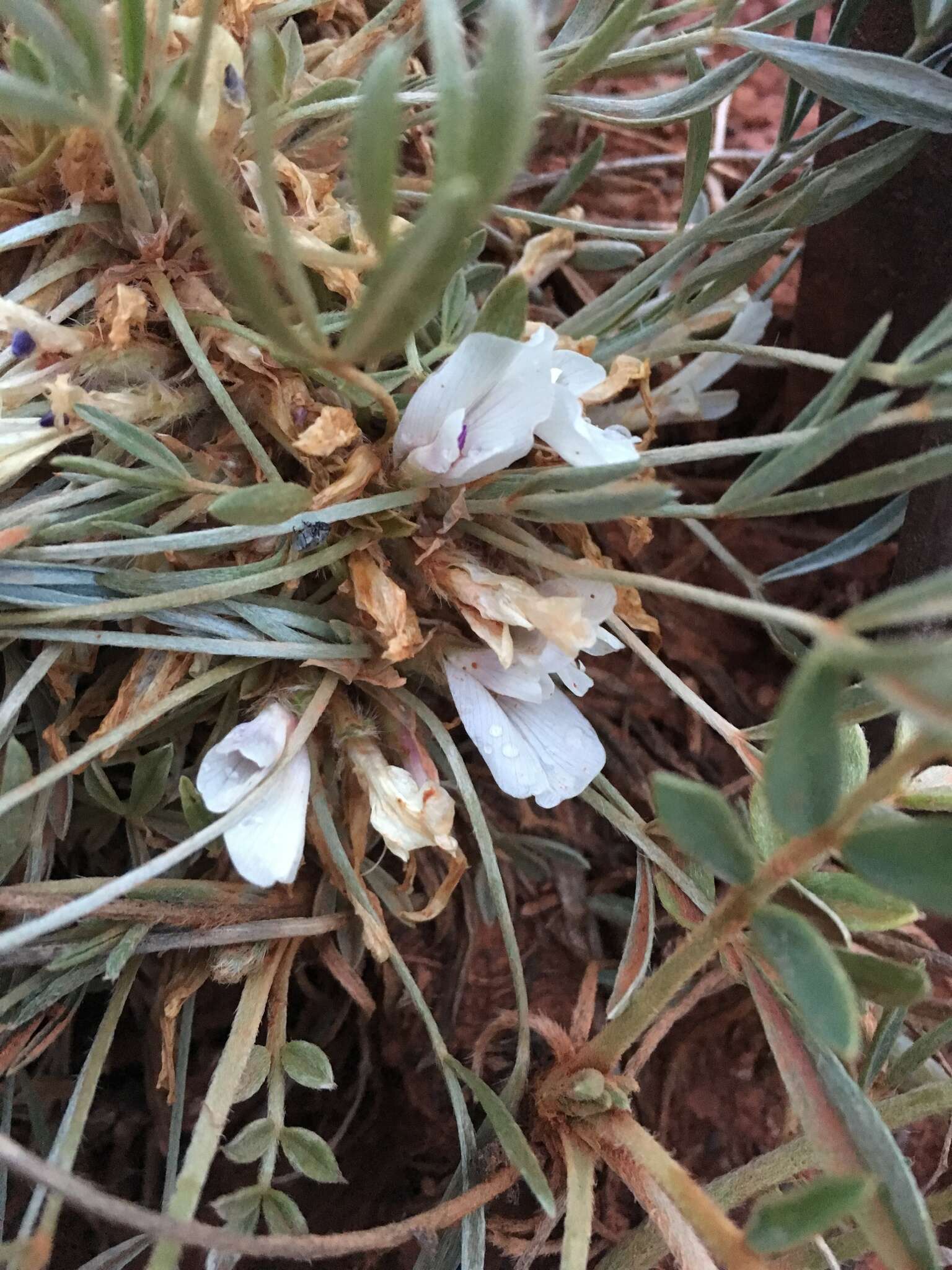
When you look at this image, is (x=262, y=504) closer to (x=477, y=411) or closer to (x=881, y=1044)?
(x=477, y=411)

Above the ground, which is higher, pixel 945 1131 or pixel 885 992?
pixel 885 992

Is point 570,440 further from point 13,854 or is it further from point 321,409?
point 13,854

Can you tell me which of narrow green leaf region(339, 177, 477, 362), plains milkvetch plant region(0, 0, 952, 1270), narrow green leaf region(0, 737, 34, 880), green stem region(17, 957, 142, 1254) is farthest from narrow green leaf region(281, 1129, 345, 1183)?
narrow green leaf region(339, 177, 477, 362)

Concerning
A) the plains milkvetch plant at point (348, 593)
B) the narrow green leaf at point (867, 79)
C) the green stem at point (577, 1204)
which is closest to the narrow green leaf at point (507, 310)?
the plains milkvetch plant at point (348, 593)

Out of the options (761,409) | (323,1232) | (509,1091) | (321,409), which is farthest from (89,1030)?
(761,409)

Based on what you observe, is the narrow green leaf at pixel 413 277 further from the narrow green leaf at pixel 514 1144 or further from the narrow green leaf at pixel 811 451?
the narrow green leaf at pixel 514 1144

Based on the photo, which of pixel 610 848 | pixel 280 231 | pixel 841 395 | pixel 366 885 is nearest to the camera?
pixel 280 231
